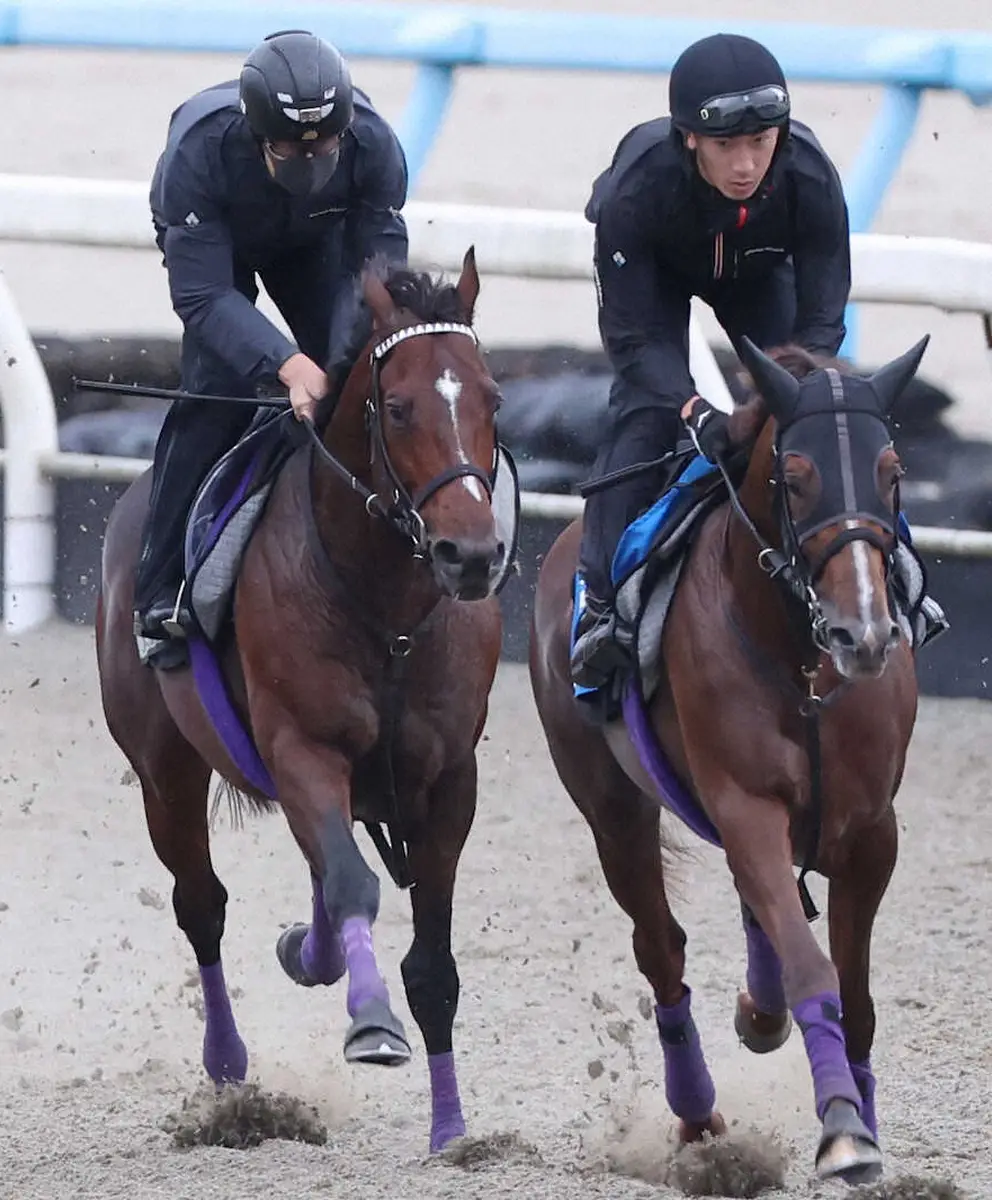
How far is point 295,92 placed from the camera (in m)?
4.80

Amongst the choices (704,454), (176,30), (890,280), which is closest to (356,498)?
(704,454)

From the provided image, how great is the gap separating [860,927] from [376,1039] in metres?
1.00

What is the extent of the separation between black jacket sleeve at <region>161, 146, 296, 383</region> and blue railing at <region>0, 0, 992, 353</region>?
12.9 ft

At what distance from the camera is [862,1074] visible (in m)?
4.72

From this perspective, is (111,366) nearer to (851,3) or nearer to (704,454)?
(704,454)

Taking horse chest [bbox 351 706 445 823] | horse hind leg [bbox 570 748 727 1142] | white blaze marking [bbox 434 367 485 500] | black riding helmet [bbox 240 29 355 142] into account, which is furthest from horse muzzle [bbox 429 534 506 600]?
horse hind leg [bbox 570 748 727 1142]

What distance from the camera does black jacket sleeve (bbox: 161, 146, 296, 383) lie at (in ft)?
16.2

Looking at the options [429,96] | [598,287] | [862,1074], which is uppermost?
[429,96]

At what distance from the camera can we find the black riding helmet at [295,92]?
4.80 metres

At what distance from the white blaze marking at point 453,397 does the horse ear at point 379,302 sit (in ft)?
0.69

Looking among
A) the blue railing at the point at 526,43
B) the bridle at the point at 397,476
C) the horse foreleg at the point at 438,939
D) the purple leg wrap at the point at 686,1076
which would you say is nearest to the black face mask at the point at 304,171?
the bridle at the point at 397,476

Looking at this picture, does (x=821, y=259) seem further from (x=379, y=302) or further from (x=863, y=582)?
(x=863, y=582)

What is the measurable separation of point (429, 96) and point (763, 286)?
183 inches

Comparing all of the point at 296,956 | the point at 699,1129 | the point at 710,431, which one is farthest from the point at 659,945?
the point at 710,431
